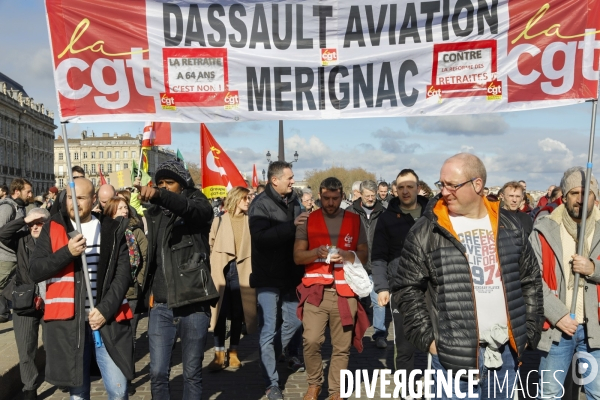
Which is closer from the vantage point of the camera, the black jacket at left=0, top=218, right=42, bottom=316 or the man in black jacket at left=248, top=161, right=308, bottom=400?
the black jacket at left=0, top=218, right=42, bottom=316

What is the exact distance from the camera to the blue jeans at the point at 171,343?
458 centimetres

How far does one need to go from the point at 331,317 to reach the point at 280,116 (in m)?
1.99

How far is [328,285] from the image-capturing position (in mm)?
5605

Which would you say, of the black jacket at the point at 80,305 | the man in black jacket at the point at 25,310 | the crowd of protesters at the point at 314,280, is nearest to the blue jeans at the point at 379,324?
the crowd of protesters at the point at 314,280

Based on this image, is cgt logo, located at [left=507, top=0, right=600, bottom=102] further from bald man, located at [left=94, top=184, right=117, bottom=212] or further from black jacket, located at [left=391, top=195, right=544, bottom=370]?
bald man, located at [left=94, top=184, right=117, bottom=212]

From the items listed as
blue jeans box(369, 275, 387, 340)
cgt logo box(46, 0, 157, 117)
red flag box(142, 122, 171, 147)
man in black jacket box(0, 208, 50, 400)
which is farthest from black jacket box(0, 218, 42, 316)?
red flag box(142, 122, 171, 147)

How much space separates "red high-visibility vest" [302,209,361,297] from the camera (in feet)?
18.3

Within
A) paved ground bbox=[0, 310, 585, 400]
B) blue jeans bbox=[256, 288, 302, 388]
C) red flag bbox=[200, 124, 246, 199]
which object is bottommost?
paved ground bbox=[0, 310, 585, 400]

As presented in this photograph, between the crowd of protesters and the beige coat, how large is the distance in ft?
0.31

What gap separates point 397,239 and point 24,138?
349 ft

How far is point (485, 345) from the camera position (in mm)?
3549

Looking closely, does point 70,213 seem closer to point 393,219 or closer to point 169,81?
point 169,81

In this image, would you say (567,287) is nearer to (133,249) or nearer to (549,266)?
(549,266)

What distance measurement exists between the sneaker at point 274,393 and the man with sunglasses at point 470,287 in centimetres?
237
